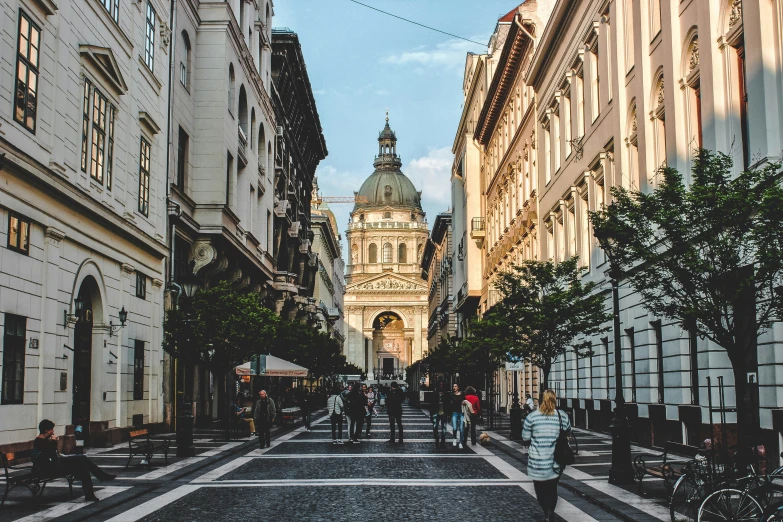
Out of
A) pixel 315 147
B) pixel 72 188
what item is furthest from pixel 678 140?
pixel 315 147

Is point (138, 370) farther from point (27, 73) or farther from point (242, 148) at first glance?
point (242, 148)

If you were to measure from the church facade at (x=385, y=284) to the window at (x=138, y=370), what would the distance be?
124303 millimetres

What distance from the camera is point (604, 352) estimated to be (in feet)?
93.2

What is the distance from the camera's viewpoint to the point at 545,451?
10609mm

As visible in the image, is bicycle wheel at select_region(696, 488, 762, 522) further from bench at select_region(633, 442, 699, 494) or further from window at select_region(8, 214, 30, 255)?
window at select_region(8, 214, 30, 255)

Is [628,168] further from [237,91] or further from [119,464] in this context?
[237,91]

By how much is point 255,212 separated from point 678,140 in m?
26.4

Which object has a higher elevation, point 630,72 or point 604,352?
point 630,72

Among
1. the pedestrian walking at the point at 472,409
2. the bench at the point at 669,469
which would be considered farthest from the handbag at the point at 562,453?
the pedestrian walking at the point at 472,409

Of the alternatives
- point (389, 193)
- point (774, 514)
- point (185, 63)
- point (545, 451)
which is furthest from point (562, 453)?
point (389, 193)

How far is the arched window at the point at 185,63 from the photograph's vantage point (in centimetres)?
3253

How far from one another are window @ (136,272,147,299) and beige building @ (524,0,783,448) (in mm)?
12722

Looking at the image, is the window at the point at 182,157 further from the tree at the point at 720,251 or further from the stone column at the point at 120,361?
the tree at the point at 720,251

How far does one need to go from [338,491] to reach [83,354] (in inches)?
435
